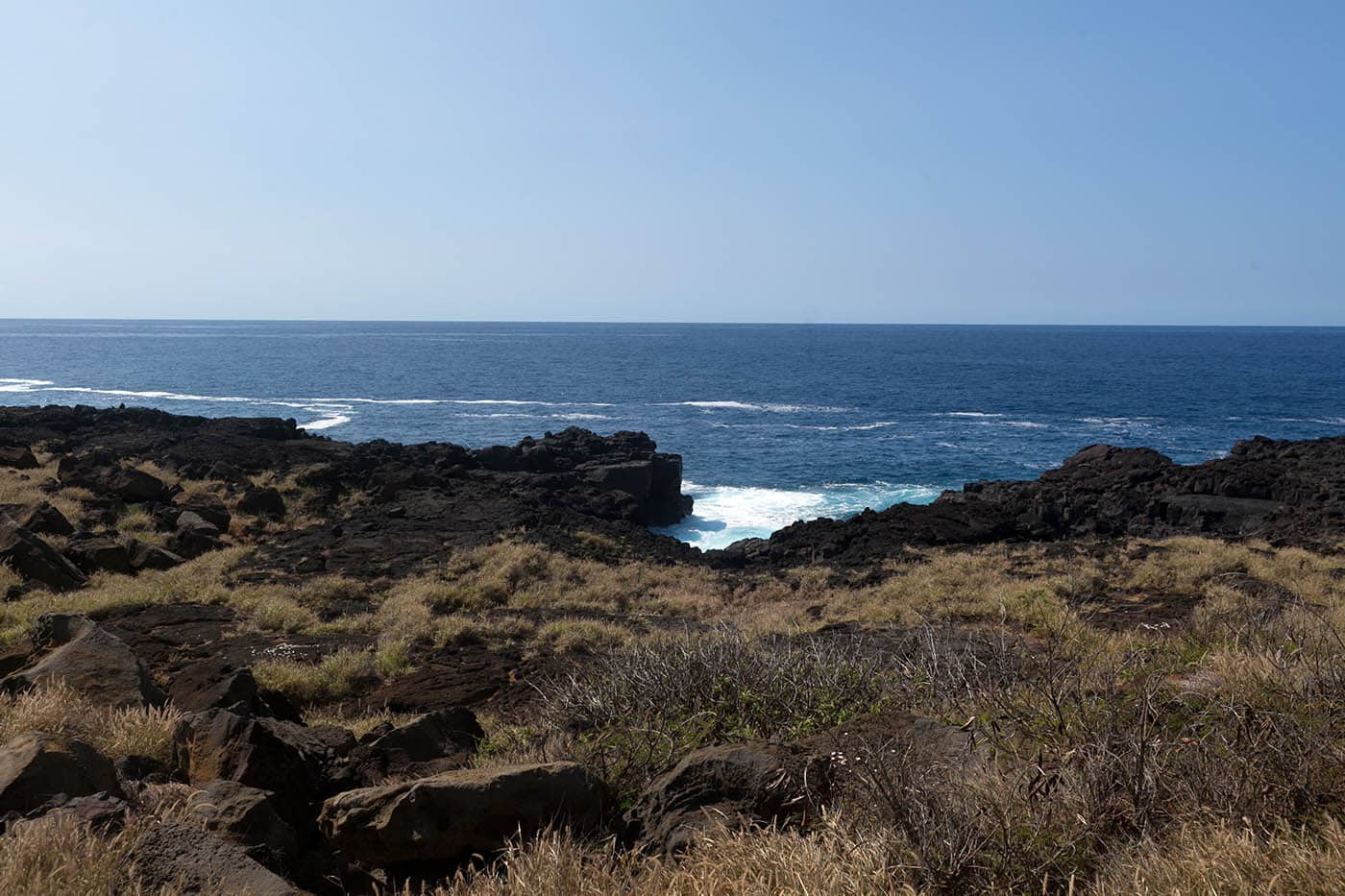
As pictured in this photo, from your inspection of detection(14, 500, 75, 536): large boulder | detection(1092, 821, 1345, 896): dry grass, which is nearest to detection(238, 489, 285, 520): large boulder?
detection(14, 500, 75, 536): large boulder

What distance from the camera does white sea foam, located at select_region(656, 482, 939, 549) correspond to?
32219 millimetres

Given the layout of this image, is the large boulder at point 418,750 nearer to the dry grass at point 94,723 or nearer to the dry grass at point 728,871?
the dry grass at point 94,723

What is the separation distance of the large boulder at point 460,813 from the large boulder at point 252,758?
805mm

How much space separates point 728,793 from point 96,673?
6.48 m

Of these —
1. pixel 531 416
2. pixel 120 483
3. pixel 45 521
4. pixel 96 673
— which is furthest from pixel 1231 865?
pixel 531 416

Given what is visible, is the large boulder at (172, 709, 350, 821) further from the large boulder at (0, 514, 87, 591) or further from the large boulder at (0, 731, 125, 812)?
the large boulder at (0, 514, 87, 591)

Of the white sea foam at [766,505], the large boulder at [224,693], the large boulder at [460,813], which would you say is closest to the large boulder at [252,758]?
the large boulder at [460,813]

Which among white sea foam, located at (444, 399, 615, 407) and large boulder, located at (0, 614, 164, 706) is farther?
white sea foam, located at (444, 399, 615, 407)

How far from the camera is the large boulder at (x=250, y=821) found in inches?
187

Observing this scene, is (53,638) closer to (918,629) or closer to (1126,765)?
(1126,765)

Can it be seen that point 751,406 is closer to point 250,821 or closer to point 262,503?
point 262,503

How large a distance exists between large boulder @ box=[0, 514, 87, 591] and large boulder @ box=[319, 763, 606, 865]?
521 inches

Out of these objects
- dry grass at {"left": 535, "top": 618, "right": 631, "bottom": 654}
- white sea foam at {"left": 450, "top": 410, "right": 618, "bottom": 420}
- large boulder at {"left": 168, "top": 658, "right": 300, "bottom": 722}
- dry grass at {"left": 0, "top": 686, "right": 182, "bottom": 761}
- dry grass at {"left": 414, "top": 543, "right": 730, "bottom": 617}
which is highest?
dry grass at {"left": 0, "top": 686, "right": 182, "bottom": 761}


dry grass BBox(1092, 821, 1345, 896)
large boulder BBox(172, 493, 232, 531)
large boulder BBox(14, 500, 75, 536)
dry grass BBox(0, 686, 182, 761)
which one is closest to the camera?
dry grass BBox(1092, 821, 1345, 896)
